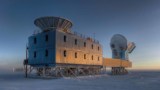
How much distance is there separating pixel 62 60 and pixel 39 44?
6817 millimetres

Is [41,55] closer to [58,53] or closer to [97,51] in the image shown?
[58,53]

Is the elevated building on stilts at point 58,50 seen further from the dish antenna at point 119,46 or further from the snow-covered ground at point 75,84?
the dish antenna at point 119,46

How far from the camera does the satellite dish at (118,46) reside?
8231cm

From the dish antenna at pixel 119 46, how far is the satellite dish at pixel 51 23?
122 ft

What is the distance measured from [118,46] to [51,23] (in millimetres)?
42123

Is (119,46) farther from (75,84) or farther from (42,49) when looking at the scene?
(75,84)

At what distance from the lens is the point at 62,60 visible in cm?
4503

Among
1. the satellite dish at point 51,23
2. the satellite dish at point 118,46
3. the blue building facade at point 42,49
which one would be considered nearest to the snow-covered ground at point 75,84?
the blue building facade at point 42,49

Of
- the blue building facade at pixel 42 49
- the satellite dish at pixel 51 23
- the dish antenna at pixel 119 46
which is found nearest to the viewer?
the blue building facade at pixel 42 49

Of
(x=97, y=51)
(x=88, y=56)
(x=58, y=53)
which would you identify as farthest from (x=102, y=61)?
(x=58, y=53)

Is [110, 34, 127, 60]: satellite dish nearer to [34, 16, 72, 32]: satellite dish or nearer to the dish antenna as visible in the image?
the dish antenna

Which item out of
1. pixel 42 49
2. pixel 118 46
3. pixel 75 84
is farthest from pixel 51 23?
pixel 118 46

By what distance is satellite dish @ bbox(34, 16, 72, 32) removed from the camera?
158 ft

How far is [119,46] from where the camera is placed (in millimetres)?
83188
